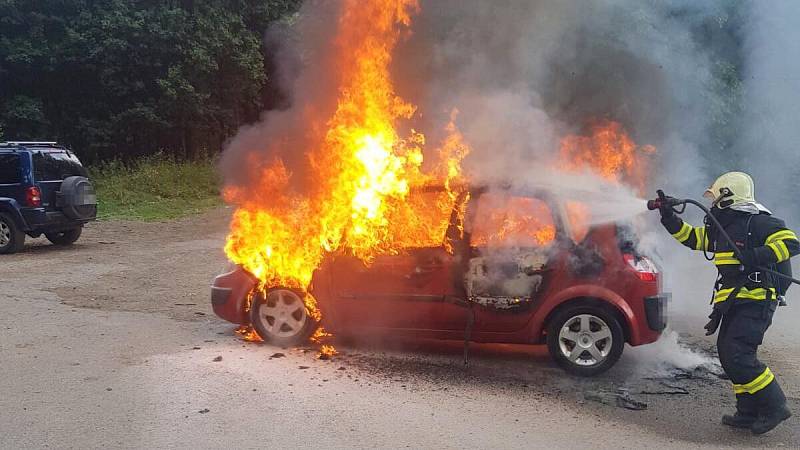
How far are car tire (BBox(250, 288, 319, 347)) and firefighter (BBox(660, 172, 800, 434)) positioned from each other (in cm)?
336

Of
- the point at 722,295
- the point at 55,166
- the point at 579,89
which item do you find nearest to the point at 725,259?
the point at 722,295

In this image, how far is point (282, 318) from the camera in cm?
620

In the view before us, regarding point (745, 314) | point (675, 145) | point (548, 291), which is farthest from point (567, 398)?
point (675, 145)

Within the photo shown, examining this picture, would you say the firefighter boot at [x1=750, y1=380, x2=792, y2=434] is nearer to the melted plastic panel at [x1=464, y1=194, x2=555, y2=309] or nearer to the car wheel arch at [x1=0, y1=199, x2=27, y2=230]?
the melted plastic panel at [x1=464, y1=194, x2=555, y2=309]

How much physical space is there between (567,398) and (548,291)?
904 millimetres

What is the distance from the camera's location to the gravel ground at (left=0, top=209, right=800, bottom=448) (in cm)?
438

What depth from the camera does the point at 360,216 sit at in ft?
19.8

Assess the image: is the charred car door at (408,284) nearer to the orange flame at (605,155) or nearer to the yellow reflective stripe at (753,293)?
the orange flame at (605,155)

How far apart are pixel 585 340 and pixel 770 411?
1441mm

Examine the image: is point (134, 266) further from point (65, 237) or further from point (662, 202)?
point (662, 202)

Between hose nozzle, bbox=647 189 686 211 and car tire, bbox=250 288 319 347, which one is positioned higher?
hose nozzle, bbox=647 189 686 211

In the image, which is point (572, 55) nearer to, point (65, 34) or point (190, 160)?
point (190, 160)

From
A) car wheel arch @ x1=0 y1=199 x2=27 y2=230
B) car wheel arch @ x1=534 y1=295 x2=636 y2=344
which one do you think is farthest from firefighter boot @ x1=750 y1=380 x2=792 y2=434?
car wheel arch @ x1=0 y1=199 x2=27 y2=230

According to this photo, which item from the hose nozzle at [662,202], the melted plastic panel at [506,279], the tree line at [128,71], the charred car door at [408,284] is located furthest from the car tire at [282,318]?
the tree line at [128,71]
